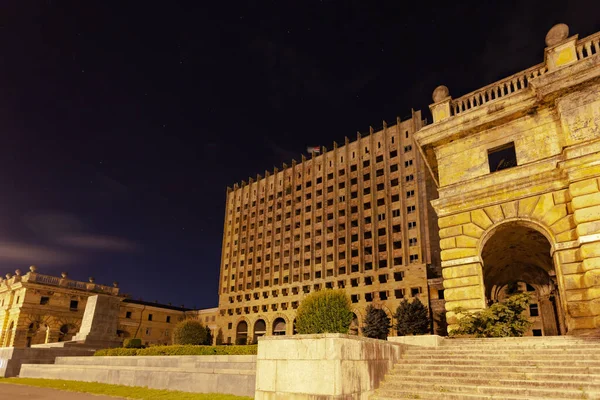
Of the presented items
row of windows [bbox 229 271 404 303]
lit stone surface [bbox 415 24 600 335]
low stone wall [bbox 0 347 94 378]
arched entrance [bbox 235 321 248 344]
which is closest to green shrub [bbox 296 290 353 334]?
lit stone surface [bbox 415 24 600 335]

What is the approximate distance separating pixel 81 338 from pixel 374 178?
4951cm

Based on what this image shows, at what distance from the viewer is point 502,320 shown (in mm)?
12328

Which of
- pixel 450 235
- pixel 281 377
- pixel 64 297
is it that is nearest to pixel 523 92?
pixel 450 235

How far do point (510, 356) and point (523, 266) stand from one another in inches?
438

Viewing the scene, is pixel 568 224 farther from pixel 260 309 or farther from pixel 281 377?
pixel 260 309

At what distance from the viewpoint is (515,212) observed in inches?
544

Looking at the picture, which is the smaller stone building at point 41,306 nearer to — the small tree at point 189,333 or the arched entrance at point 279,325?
the small tree at point 189,333

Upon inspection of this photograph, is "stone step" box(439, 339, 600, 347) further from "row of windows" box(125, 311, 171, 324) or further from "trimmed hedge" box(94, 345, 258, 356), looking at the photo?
"row of windows" box(125, 311, 171, 324)

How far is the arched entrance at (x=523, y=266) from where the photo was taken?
586 inches

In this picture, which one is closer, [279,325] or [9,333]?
[9,333]

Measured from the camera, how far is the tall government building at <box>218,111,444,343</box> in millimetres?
58031

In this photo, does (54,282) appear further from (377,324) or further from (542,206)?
(542,206)

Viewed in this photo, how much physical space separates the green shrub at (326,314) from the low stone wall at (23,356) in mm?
15552

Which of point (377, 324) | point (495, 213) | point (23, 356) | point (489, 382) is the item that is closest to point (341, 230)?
point (377, 324)
